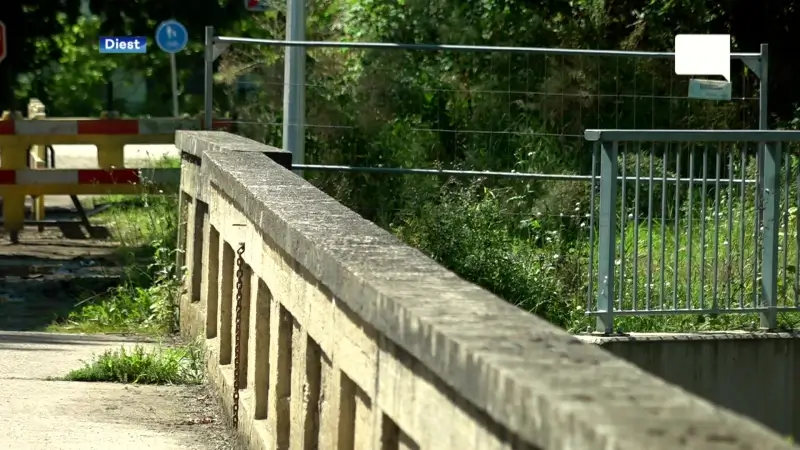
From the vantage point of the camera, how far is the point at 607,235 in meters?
8.65

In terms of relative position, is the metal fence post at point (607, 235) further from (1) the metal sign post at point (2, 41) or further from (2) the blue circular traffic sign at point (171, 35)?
(2) the blue circular traffic sign at point (171, 35)

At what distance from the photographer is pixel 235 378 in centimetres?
673

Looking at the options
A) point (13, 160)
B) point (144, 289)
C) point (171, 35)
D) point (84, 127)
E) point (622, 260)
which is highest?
point (171, 35)

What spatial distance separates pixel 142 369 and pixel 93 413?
1.10m

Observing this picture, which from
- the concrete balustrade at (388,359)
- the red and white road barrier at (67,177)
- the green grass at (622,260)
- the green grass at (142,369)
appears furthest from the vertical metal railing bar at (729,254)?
the red and white road barrier at (67,177)

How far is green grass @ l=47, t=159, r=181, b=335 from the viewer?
1057 centimetres

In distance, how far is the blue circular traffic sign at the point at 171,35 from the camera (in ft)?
65.6

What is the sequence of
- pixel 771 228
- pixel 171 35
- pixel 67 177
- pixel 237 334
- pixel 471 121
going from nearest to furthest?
pixel 237 334 < pixel 771 228 < pixel 471 121 < pixel 67 177 < pixel 171 35

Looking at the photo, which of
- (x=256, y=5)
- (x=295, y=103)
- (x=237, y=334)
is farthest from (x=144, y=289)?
(x=256, y=5)

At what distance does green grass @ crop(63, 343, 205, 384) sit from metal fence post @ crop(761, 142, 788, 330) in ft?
11.0

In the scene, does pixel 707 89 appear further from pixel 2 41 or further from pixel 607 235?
pixel 2 41

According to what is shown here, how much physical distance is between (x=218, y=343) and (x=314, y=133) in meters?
4.44

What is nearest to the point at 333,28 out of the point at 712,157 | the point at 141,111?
the point at 712,157

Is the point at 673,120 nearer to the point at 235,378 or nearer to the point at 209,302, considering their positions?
the point at 209,302
